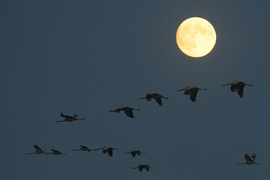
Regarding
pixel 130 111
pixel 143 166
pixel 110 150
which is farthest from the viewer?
pixel 143 166

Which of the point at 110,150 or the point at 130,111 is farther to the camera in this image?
the point at 110,150

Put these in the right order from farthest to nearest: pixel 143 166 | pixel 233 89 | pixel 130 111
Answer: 1. pixel 143 166
2. pixel 130 111
3. pixel 233 89

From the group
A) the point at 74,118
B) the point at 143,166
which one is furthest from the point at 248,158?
the point at 74,118

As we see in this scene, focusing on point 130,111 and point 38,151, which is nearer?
point 130,111

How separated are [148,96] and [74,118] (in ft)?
32.4

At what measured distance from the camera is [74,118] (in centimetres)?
9206

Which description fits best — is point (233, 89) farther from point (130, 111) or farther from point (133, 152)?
point (133, 152)

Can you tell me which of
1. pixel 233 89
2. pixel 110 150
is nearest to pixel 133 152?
pixel 110 150

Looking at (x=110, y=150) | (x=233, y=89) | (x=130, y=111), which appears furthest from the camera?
(x=110, y=150)

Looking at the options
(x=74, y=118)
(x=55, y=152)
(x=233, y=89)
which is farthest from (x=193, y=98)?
(x=55, y=152)

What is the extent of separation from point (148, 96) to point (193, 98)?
4.93m

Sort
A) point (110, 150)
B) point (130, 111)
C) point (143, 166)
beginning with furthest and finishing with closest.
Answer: point (143, 166) → point (110, 150) → point (130, 111)

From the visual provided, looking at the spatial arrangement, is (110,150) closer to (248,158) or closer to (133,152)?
(133,152)

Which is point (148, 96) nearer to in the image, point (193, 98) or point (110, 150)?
point (193, 98)
